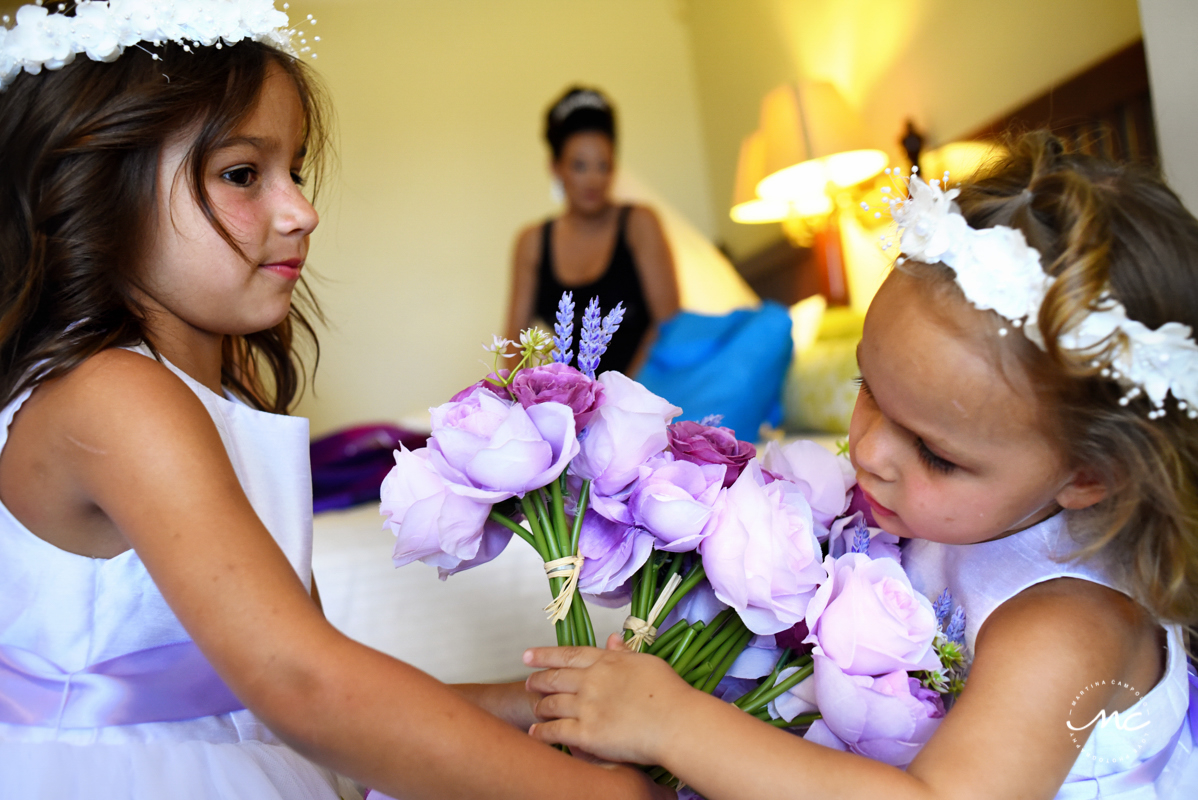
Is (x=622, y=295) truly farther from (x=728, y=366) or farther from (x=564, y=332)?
(x=564, y=332)

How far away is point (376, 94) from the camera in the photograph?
469cm

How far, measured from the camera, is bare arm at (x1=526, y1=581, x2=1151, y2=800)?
1.97 feet

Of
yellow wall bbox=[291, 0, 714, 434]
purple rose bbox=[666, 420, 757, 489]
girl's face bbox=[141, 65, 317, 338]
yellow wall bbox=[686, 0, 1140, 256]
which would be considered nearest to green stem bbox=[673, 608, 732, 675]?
purple rose bbox=[666, 420, 757, 489]

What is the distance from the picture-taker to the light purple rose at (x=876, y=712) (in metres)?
0.62

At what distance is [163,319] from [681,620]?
573 mm

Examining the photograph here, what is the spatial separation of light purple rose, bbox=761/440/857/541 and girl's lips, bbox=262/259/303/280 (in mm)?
517

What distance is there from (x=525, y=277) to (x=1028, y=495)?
2666 mm

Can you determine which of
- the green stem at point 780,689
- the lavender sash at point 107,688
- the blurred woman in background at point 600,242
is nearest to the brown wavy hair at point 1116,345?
the green stem at point 780,689

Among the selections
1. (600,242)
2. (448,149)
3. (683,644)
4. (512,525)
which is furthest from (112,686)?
(448,149)

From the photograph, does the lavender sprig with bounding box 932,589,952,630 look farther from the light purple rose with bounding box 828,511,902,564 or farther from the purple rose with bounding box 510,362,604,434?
the purple rose with bounding box 510,362,604,434

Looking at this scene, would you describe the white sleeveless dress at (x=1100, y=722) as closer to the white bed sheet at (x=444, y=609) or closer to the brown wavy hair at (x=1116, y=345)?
the brown wavy hair at (x=1116, y=345)

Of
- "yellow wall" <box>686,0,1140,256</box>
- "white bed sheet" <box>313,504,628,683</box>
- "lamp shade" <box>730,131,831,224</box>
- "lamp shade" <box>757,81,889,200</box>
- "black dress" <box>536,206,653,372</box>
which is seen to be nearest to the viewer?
"white bed sheet" <box>313,504,628,683</box>

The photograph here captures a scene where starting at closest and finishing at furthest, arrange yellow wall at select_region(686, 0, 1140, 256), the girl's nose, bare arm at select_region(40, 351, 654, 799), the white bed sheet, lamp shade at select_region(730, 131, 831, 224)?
bare arm at select_region(40, 351, 654, 799), the girl's nose, the white bed sheet, yellow wall at select_region(686, 0, 1140, 256), lamp shade at select_region(730, 131, 831, 224)

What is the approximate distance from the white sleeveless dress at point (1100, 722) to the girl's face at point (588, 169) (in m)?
2.48
